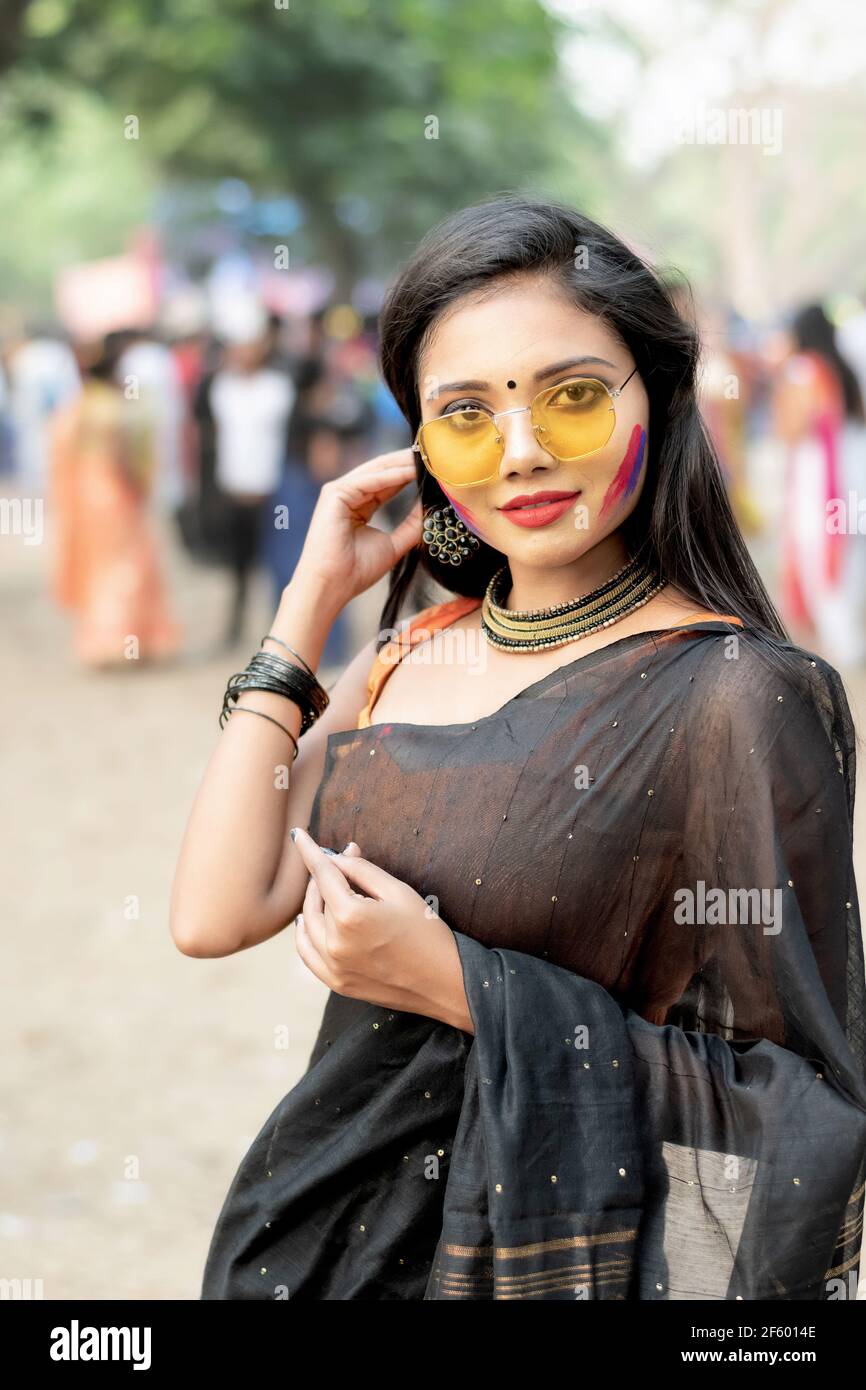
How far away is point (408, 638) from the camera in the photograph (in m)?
1.97

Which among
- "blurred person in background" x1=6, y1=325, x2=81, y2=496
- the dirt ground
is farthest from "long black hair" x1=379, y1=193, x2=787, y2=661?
"blurred person in background" x1=6, y1=325, x2=81, y2=496

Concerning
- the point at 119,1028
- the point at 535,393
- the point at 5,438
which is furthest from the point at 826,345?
the point at 5,438

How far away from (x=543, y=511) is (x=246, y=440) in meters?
8.43

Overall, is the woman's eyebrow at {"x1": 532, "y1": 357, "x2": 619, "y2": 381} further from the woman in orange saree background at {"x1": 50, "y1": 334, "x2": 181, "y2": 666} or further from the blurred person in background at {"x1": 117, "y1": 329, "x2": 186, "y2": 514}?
the woman in orange saree background at {"x1": 50, "y1": 334, "x2": 181, "y2": 666}

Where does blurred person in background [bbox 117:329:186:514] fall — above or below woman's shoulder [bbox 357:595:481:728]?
above

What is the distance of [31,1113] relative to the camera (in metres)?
4.23

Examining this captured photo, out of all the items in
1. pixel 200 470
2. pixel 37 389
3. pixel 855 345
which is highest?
pixel 37 389

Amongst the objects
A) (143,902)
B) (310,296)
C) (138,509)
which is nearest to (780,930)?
(143,902)

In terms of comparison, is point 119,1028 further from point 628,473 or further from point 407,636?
point 628,473

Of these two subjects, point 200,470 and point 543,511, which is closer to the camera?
point 543,511

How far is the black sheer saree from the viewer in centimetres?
153

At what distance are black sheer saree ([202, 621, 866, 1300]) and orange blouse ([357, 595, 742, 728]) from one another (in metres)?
0.25

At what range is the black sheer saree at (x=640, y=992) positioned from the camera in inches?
60.1
